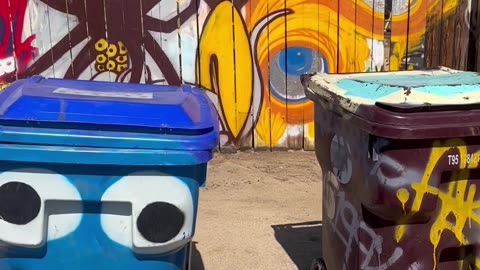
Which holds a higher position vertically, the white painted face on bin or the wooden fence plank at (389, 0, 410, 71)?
the wooden fence plank at (389, 0, 410, 71)

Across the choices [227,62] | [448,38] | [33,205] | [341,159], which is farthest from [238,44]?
[33,205]

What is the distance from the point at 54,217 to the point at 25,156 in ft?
0.95

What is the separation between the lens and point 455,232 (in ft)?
9.45

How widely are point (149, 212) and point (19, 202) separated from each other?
528 mm

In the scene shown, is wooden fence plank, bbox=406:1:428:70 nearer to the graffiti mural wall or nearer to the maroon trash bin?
the graffiti mural wall

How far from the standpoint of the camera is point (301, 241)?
4512mm

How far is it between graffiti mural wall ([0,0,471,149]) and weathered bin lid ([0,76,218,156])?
3.06 m

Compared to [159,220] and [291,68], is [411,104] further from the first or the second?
[291,68]

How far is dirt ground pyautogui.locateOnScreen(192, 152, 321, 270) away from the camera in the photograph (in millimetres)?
4250

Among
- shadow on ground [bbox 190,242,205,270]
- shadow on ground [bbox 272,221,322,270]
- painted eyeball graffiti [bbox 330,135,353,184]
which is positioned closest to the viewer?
painted eyeball graffiti [bbox 330,135,353,184]

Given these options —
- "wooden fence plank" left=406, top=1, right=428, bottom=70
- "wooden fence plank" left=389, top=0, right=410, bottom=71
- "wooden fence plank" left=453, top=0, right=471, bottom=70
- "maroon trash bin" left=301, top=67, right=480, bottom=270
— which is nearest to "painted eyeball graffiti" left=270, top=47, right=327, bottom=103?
"wooden fence plank" left=389, top=0, right=410, bottom=71

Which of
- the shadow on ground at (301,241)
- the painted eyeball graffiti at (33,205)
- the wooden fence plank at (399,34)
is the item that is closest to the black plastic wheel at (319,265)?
the shadow on ground at (301,241)

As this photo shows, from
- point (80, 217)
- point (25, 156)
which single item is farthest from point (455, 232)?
point (25, 156)

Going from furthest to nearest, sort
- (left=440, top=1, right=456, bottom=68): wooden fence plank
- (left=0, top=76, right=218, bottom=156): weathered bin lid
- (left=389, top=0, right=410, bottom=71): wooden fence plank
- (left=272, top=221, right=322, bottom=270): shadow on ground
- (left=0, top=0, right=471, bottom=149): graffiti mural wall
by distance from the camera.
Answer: (left=440, top=1, right=456, bottom=68): wooden fence plank < (left=389, top=0, right=410, bottom=71): wooden fence plank < (left=0, top=0, right=471, bottom=149): graffiti mural wall < (left=272, top=221, right=322, bottom=270): shadow on ground < (left=0, top=76, right=218, bottom=156): weathered bin lid
